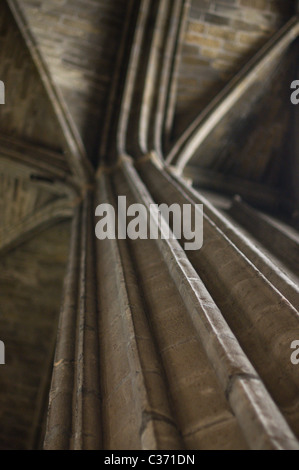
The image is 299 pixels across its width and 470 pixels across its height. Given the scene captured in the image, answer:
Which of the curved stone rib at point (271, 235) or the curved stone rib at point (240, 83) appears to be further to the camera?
the curved stone rib at point (240, 83)

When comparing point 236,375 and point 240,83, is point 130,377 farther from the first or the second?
point 240,83

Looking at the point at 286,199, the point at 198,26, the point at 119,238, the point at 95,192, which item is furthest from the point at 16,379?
the point at 198,26

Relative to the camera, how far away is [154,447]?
3.58 feet

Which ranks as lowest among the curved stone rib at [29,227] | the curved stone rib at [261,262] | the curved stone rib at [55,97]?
the curved stone rib at [261,262]

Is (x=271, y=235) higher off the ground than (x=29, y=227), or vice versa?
(x=29, y=227)

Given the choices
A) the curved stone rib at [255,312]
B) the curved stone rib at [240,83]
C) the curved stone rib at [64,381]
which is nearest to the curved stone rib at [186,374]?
the curved stone rib at [255,312]

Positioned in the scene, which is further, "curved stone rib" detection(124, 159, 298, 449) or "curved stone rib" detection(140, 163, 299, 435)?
"curved stone rib" detection(140, 163, 299, 435)

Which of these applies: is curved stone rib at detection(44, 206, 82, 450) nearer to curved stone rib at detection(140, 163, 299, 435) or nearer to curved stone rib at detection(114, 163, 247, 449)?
curved stone rib at detection(114, 163, 247, 449)

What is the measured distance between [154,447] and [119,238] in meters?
1.75

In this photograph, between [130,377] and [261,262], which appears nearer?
[130,377]

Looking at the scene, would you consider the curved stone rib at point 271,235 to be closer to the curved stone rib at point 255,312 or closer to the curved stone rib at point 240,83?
the curved stone rib at point 240,83

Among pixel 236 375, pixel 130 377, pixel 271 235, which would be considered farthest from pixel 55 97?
pixel 236 375

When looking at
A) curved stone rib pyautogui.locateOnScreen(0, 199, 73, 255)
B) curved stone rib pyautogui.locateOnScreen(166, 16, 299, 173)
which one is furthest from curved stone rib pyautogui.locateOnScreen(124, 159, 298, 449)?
curved stone rib pyautogui.locateOnScreen(0, 199, 73, 255)

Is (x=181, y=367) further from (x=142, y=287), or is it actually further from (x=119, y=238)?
(x=119, y=238)
